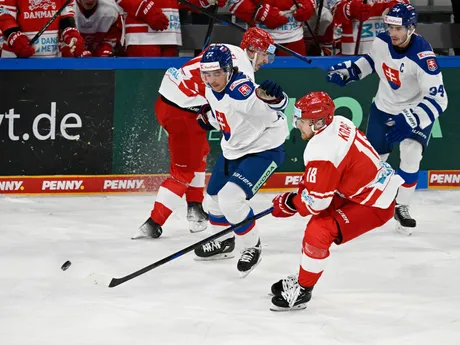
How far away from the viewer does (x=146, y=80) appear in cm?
740

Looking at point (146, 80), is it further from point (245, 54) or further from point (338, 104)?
point (245, 54)

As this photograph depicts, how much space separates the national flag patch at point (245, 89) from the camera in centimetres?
529

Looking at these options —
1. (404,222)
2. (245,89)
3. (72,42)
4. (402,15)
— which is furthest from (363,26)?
(245,89)

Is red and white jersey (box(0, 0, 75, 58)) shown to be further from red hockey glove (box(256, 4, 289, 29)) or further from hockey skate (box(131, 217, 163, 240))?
hockey skate (box(131, 217, 163, 240))

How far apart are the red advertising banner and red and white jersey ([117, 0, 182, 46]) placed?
100 cm

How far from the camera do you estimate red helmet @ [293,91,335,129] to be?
4.58 meters

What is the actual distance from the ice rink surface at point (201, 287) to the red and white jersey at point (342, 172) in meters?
0.54

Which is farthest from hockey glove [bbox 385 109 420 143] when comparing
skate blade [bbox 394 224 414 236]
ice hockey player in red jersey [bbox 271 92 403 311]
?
ice hockey player in red jersey [bbox 271 92 403 311]

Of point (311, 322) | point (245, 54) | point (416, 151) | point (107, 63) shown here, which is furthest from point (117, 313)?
point (107, 63)

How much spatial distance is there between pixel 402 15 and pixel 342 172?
1.86 m

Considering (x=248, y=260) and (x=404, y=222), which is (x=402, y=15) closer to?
(x=404, y=222)

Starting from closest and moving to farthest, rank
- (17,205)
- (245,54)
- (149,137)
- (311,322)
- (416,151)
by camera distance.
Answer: (311,322) < (245,54) < (416,151) < (17,205) < (149,137)

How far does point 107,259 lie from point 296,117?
161cm

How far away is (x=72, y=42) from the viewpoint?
23.7 feet
